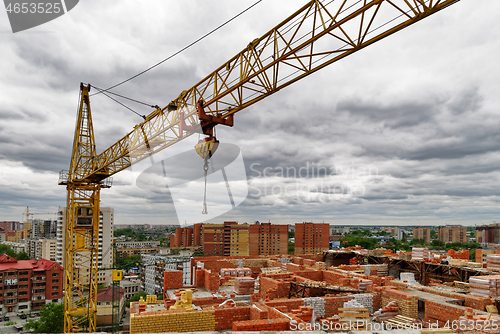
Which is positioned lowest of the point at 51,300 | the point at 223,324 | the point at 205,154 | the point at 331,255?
the point at 51,300

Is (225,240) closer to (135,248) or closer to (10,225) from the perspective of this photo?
(135,248)

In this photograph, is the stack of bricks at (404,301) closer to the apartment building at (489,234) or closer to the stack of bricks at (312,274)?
the stack of bricks at (312,274)

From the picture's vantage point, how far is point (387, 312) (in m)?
11.2

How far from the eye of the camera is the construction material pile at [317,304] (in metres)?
10.8

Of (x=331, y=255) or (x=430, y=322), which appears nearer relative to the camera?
(x=430, y=322)

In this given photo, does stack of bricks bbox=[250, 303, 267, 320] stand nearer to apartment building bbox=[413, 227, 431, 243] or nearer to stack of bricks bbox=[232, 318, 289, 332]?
stack of bricks bbox=[232, 318, 289, 332]

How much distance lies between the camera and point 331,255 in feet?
94.1

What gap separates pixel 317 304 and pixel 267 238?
2122 inches

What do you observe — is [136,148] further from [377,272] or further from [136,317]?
[377,272]

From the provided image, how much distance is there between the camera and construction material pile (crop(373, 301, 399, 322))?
426 inches

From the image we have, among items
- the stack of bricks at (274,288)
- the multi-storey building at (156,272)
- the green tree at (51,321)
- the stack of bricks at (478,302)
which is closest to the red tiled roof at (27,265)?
the multi-storey building at (156,272)

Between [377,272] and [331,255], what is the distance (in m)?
6.99

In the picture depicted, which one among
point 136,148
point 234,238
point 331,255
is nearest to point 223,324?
point 136,148

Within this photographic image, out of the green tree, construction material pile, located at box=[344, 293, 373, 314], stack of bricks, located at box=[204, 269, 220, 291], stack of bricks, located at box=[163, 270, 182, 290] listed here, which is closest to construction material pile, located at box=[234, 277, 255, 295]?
stack of bricks, located at box=[204, 269, 220, 291]
